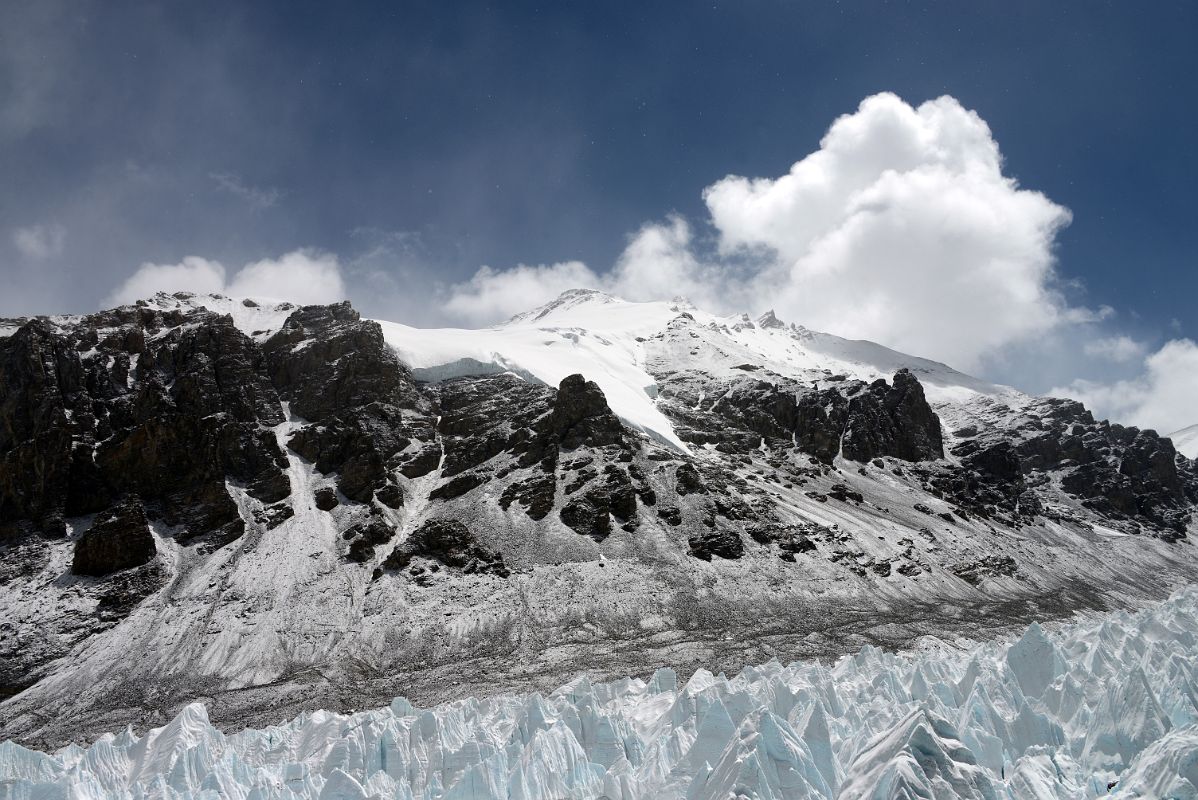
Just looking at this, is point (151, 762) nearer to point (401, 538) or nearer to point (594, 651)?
point (594, 651)

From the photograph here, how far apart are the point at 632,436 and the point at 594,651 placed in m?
56.2

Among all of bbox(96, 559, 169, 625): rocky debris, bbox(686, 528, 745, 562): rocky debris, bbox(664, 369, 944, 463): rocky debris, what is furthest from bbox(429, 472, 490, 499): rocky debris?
bbox(664, 369, 944, 463): rocky debris

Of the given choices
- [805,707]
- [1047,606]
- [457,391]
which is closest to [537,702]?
[805,707]

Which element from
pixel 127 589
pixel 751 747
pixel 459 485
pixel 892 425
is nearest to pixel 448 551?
pixel 459 485

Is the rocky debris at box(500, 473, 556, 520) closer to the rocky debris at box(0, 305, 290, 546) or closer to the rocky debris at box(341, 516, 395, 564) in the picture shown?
the rocky debris at box(341, 516, 395, 564)

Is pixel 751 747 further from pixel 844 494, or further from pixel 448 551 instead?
pixel 844 494

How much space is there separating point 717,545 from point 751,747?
84293 millimetres

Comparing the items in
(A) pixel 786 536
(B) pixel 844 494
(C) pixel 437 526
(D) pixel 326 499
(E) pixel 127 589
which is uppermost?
(B) pixel 844 494

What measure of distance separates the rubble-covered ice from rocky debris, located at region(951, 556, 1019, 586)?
80560 millimetres

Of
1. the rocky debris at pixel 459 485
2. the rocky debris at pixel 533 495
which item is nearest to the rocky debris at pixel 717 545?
the rocky debris at pixel 533 495

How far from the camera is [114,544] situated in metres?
83.3

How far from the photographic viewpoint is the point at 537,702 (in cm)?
2739

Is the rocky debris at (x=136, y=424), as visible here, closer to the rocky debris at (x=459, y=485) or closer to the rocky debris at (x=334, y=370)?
the rocky debris at (x=334, y=370)

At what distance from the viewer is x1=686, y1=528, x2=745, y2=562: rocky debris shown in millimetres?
98000
